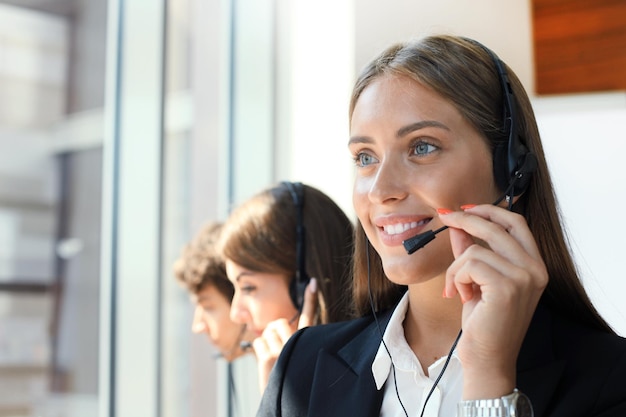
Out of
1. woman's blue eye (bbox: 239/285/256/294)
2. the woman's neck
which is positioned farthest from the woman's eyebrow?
woman's blue eye (bbox: 239/285/256/294)

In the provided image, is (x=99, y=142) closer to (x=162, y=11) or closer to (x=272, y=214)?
(x=162, y=11)

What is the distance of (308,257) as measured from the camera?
2.15 m

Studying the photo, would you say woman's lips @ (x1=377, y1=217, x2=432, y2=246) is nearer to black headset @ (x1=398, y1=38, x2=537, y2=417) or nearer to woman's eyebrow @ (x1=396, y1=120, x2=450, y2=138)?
black headset @ (x1=398, y1=38, x2=537, y2=417)

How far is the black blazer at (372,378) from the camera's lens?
122 centimetres

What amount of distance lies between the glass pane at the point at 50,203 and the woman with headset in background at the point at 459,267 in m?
1.33

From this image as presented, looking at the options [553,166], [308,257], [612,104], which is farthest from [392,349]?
[612,104]

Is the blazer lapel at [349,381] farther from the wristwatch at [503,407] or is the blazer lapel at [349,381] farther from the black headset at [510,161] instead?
the wristwatch at [503,407]

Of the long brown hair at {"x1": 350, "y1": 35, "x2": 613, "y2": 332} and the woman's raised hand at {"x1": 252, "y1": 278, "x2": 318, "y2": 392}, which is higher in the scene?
the long brown hair at {"x1": 350, "y1": 35, "x2": 613, "y2": 332}

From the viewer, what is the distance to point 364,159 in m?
1.43

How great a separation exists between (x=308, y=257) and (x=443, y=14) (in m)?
1.35

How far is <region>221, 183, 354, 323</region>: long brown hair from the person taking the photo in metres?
2.11

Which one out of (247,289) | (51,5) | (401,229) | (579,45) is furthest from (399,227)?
(579,45)

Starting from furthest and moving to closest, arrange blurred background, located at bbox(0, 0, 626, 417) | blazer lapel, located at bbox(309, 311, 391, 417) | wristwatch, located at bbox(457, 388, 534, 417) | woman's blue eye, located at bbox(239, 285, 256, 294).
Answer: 1. blurred background, located at bbox(0, 0, 626, 417)
2. woman's blue eye, located at bbox(239, 285, 256, 294)
3. blazer lapel, located at bbox(309, 311, 391, 417)
4. wristwatch, located at bbox(457, 388, 534, 417)

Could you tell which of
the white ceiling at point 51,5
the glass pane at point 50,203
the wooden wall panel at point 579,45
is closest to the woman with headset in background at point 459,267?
the glass pane at point 50,203
